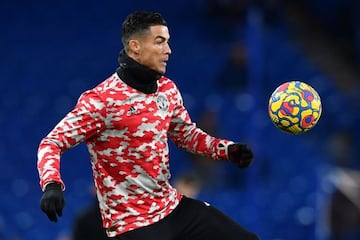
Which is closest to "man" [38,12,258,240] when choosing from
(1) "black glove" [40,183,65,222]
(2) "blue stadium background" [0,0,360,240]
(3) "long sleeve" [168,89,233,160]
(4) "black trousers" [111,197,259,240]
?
(4) "black trousers" [111,197,259,240]

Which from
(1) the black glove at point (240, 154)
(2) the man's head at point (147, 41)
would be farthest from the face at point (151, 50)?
(1) the black glove at point (240, 154)

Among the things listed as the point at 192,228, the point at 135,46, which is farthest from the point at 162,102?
the point at 192,228

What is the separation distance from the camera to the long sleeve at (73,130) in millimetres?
4035

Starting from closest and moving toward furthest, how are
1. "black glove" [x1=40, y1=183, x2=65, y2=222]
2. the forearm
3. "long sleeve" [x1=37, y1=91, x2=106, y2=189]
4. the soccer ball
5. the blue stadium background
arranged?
"black glove" [x1=40, y1=183, x2=65, y2=222] < "long sleeve" [x1=37, y1=91, x2=106, y2=189] < the soccer ball < the forearm < the blue stadium background

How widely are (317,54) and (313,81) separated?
157 cm

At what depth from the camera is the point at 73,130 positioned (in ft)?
13.7

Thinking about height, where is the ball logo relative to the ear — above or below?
below

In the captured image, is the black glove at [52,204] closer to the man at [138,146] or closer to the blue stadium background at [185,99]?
the man at [138,146]

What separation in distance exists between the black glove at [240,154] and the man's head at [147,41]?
1.83 ft

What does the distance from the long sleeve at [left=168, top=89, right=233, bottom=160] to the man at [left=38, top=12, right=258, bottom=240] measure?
0.46 ft

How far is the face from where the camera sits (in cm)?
443

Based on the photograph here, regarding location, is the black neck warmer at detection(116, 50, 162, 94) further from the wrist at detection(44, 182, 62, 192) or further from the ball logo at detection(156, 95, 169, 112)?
the wrist at detection(44, 182, 62, 192)

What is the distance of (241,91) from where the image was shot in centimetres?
1030
